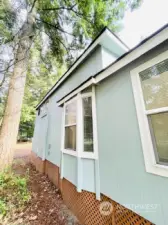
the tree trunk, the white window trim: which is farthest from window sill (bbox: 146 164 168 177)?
the tree trunk

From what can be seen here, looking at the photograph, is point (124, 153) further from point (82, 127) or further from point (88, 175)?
point (82, 127)

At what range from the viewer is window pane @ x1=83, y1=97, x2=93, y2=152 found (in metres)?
3.30

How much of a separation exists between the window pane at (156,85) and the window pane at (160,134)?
214 millimetres

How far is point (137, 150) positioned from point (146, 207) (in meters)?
0.93

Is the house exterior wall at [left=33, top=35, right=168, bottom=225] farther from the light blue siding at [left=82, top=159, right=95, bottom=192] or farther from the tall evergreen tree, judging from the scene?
the tall evergreen tree

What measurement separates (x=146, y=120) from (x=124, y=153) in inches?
33.3

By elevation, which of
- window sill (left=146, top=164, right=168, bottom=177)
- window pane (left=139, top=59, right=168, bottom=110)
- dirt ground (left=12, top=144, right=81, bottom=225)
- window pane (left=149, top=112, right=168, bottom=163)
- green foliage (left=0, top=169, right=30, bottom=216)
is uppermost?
window pane (left=139, top=59, right=168, bottom=110)

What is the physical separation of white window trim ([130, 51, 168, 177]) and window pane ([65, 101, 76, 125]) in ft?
7.68

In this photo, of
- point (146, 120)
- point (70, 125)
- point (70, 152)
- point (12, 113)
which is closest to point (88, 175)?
point (70, 152)

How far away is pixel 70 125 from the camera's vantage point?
424 cm

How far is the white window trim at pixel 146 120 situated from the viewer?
1.85 metres

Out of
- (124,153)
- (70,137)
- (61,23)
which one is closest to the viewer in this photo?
(124,153)

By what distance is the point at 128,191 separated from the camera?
7.27 feet

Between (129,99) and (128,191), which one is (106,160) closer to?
(128,191)
